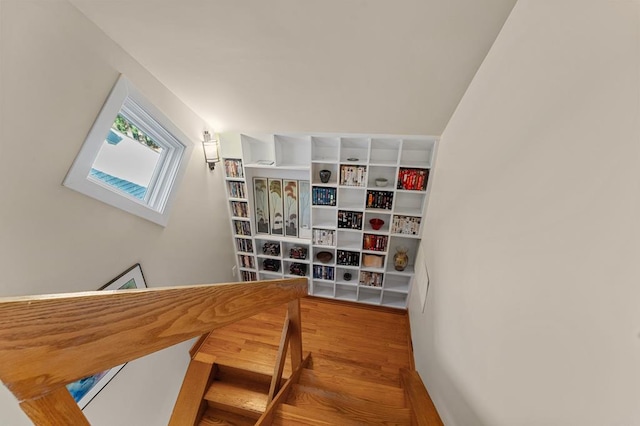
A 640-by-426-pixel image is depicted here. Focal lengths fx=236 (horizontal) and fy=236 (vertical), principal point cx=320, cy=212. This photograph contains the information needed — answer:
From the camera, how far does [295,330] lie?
1.63 meters

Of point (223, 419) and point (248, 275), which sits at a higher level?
point (248, 275)

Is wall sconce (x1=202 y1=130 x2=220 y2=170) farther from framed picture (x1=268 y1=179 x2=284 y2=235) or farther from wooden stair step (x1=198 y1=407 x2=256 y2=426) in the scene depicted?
wooden stair step (x1=198 y1=407 x2=256 y2=426)

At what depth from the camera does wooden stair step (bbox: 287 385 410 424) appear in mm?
1274

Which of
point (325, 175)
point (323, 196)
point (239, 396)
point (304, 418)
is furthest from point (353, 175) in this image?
point (239, 396)

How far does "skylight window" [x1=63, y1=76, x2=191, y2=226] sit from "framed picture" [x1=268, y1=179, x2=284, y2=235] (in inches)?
39.4

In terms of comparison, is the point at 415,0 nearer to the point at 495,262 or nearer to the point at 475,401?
the point at 495,262

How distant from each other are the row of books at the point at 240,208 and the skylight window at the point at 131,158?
89 cm

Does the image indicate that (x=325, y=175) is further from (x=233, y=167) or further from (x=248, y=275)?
(x=248, y=275)

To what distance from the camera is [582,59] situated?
0.59m

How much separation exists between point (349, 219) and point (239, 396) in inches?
77.1

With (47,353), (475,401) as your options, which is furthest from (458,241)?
(47,353)

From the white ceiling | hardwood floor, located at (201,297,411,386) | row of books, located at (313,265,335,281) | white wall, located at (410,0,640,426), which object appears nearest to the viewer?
white wall, located at (410,0,640,426)

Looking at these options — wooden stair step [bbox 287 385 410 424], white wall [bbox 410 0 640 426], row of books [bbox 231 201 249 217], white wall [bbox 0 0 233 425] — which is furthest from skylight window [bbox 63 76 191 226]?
white wall [bbox 410 0 640 426]

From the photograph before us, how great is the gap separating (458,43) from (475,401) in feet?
5.05
